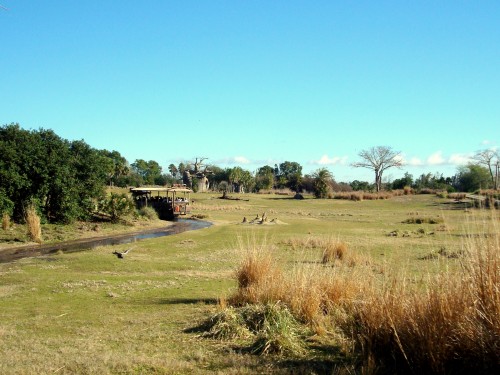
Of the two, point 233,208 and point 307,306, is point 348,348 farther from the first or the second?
point 233,208

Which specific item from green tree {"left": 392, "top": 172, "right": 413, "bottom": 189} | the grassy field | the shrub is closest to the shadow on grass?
the grassy field

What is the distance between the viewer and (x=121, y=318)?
8.98 m

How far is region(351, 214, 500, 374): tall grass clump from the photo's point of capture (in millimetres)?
4863

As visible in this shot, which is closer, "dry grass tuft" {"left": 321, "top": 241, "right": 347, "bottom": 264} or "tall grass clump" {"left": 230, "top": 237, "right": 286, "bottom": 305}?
"tall grass clump" {"left": 230, "top": 237, "right": 286, "bottom": 305}

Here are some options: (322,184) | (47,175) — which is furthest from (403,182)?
(47,175)

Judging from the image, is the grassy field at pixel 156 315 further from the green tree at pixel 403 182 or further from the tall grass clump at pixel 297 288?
the green tree at pixel 403 182

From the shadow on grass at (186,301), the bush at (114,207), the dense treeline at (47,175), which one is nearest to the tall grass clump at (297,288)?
the shadow on grass at (186,301)

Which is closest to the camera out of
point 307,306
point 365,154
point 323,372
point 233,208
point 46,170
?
point 323,372

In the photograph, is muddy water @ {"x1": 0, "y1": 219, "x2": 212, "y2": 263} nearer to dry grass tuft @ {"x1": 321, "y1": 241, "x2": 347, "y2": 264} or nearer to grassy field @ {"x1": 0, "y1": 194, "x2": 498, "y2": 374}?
grassy field @ {"x1": 0, "y1": 194, "x2": 498, "y2": 374}

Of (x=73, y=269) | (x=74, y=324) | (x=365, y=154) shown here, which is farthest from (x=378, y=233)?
(x=365, y=154)

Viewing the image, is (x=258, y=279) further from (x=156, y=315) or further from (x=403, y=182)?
(x=403, y=182)

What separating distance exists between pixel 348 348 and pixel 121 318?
4.44 metres

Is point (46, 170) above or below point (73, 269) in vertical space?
above

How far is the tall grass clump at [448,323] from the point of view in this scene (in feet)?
16.0
